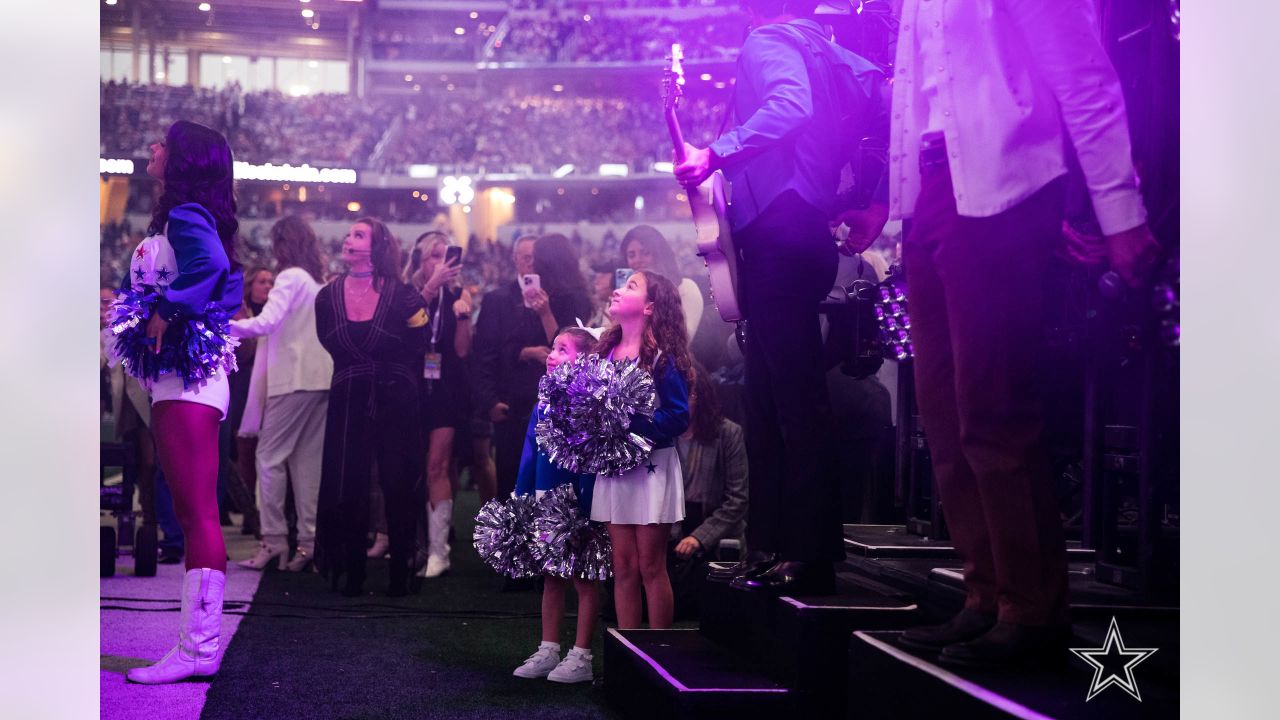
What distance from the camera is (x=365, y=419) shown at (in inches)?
192

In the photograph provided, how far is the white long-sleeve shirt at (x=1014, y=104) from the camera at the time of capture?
1.82 metres

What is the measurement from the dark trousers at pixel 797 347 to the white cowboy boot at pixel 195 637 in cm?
160

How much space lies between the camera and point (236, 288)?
136 inches

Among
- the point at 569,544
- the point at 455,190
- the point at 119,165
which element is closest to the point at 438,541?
the point at 569,544

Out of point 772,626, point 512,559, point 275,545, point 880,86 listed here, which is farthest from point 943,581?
point 275,545

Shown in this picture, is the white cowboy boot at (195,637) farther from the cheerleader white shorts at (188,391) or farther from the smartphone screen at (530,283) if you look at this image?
the smartphone screen at (530,283)

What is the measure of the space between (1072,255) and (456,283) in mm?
3940

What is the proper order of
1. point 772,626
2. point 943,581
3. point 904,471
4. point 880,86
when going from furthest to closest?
point 904,471, point 880,86, point 772,626, point 943,581

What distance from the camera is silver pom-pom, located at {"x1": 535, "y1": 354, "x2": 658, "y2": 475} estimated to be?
3.22 metres

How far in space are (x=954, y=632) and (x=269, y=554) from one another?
4230 mm

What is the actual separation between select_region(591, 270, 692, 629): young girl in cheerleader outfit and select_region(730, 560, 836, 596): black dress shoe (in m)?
0.59

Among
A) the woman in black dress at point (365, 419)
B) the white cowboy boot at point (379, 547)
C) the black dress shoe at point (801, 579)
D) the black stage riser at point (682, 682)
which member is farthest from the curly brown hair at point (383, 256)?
the black dress shoe at point (801, 579)

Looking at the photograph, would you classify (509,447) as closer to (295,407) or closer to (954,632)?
(295,407)
